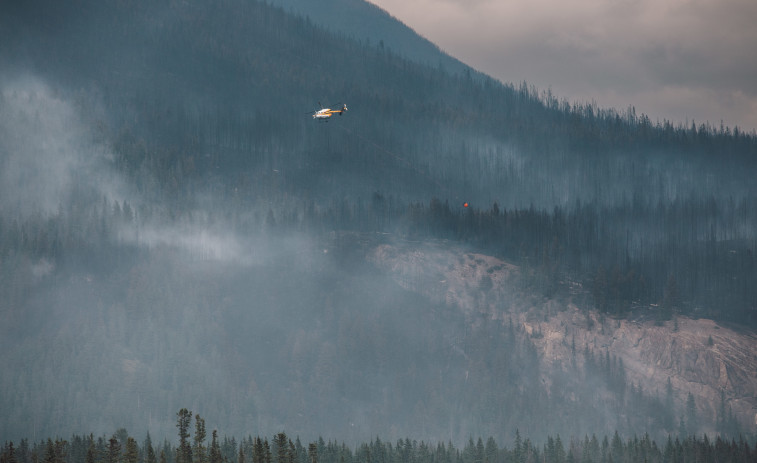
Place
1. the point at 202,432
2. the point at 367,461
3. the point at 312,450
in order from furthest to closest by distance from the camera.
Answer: the point at 367,461 → the point at 312,450 → the point at 202,432

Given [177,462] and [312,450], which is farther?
[312,450]

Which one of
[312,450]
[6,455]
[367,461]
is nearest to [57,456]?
[6,455]

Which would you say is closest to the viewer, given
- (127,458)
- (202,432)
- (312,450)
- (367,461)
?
(127,458)

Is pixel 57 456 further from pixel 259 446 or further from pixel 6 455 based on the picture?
pixel 259 446

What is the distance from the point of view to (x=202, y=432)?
164 meters

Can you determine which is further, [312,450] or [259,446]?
[312,450]

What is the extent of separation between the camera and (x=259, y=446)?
163 meters

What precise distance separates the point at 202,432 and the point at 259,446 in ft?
28.6

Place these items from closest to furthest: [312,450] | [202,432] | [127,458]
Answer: [127,458] → [202,432] → [312,450]

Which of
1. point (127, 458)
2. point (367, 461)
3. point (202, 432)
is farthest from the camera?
point (367, 461)

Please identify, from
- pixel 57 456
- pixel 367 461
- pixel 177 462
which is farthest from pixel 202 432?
pixel 367 461

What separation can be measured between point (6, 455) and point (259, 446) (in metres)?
35.1

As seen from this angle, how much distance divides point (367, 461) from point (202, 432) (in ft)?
127

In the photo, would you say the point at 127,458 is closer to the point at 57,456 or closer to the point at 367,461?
the point at 57,456
